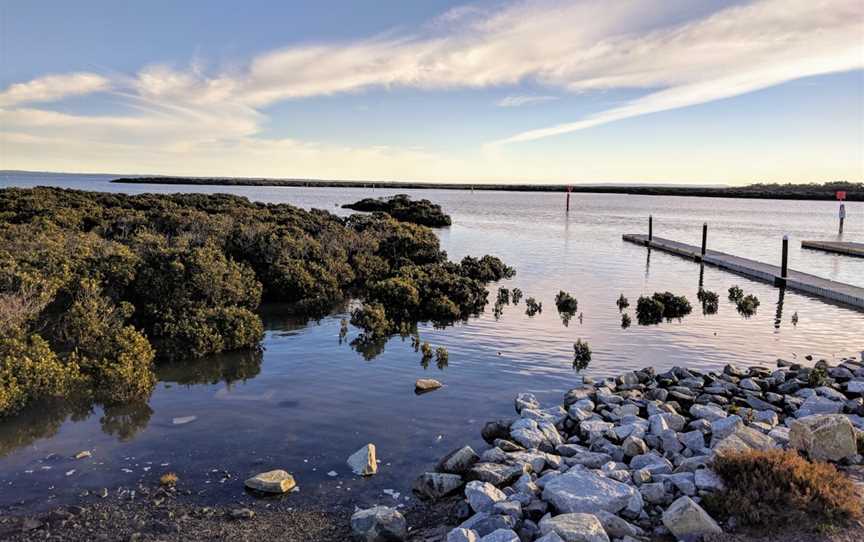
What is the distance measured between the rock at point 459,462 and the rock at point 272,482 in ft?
7.10

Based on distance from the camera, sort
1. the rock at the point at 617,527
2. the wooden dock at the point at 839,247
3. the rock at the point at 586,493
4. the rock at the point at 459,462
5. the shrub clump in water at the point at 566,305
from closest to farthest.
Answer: the rock at the point at 617,527, the rock at the point at 586,493, the rock at the point at 459,462, the shrub clump in water at the point at 566,305, the wooden dock at the point at 839,247

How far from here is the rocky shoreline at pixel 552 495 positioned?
22.5ft

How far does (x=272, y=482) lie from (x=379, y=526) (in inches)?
76.9

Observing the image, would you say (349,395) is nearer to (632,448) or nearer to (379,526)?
(379,526)

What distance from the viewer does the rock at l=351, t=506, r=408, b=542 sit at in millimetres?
7090

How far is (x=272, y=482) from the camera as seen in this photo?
27.3 ft

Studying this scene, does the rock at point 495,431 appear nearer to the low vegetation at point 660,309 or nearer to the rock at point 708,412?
the rock at point 708,412

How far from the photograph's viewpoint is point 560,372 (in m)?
14.1

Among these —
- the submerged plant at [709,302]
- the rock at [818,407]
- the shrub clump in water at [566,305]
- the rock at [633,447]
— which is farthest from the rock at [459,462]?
the submerged plant at [709,302]

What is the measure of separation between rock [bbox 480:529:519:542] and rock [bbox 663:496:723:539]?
1731mm

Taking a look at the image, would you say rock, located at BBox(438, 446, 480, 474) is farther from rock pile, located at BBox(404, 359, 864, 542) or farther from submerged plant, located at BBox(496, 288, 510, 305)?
submerged plant, located at BBox(496, 288, 510, 305)

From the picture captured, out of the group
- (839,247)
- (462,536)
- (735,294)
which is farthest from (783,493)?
(839,247)

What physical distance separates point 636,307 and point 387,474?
47.7ft

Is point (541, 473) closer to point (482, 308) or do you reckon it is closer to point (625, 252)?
point (482, 308)
